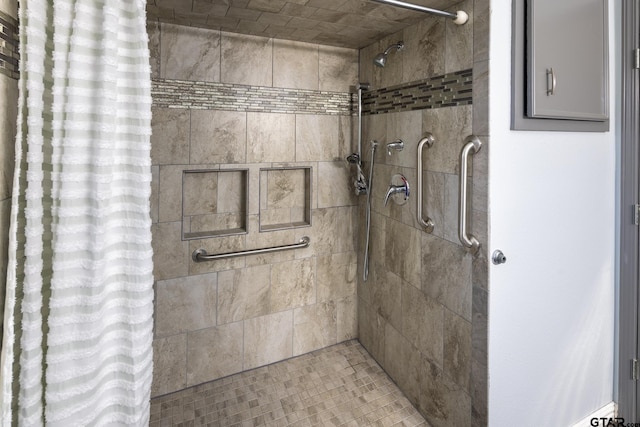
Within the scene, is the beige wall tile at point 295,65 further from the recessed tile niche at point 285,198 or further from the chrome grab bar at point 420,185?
the chrome grab bar at point 420,185

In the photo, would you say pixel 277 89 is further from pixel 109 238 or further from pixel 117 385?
pixel 117 385

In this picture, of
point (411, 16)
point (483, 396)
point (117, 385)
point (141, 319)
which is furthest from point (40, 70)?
point (483, 396)

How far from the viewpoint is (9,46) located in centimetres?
80

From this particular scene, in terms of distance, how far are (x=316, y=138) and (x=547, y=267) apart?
1506 millimetres

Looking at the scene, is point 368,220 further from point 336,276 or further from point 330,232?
point 336,276

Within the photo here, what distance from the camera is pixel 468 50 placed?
1460 millimetres

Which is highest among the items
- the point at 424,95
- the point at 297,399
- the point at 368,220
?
the point at 424,95

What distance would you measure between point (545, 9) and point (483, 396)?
1637mm

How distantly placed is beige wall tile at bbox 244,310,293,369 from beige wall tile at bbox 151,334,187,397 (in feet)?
1.25

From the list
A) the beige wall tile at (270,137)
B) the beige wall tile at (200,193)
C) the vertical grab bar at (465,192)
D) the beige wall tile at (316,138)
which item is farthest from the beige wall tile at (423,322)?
the beige wall tile at (200,193)

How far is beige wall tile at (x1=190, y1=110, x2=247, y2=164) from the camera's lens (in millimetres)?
1974

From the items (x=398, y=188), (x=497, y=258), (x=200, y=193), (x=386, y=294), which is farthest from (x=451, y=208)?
(x=200, y=193)

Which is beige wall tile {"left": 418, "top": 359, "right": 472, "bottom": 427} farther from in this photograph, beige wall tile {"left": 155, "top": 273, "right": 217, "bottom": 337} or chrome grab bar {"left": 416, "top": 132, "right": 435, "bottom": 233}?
beige wall tile {"left": 155, "top": 273, "right": 217, "bottom": 337}

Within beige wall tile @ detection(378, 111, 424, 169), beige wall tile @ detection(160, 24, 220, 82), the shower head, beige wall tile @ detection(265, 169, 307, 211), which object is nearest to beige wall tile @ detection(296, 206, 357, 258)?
beige wall tile @ detection(265, 169, 307, 211)
